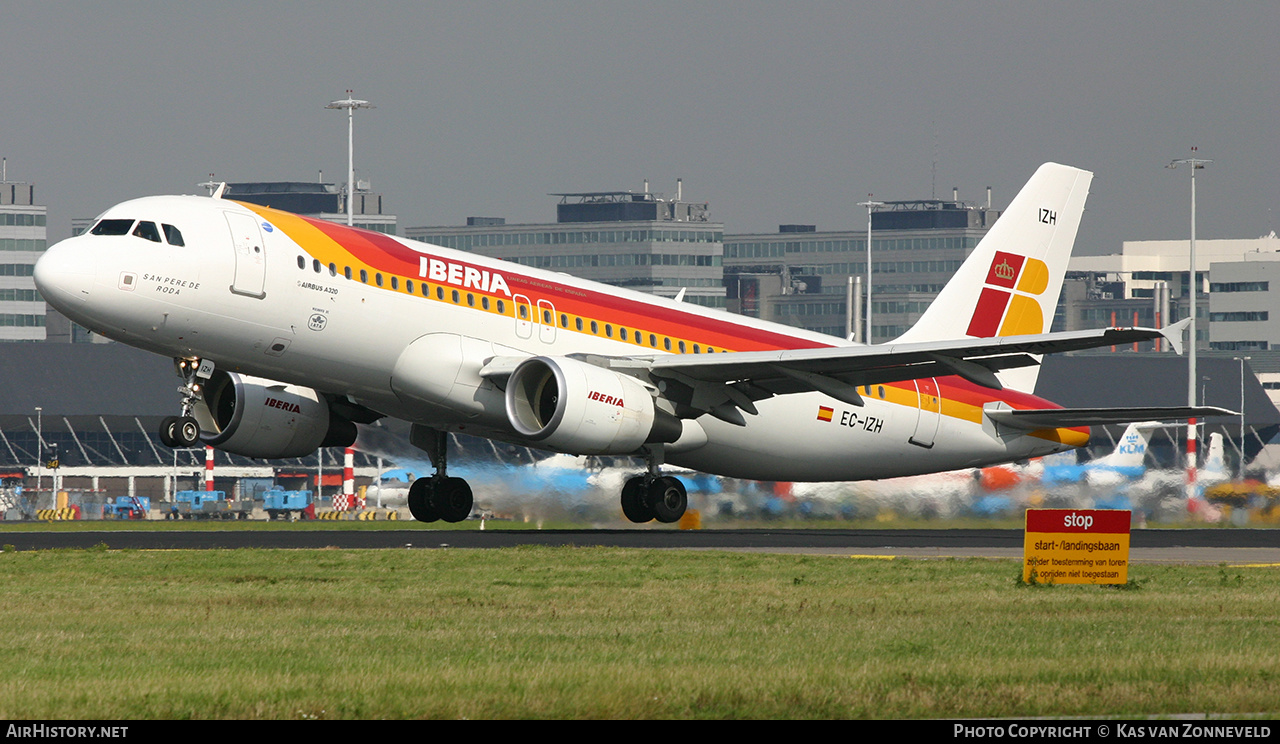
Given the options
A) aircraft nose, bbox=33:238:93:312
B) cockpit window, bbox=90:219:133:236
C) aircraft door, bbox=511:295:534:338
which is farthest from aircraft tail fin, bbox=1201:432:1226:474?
aircraft nose, bbox=33:238:93:312

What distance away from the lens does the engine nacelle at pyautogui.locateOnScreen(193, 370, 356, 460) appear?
34.7m

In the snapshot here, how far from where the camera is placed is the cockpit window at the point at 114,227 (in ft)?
96.3

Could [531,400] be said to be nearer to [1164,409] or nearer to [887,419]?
[887,419]

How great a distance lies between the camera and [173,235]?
96.4 ft

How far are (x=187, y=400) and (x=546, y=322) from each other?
705cm

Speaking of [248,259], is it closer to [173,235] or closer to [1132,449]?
[173,235]

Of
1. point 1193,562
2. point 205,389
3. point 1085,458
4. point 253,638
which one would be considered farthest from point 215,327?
point 1085,458

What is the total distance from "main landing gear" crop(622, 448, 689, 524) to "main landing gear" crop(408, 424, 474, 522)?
12.6 feet

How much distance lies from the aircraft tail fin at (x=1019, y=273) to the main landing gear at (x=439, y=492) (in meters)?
11.6

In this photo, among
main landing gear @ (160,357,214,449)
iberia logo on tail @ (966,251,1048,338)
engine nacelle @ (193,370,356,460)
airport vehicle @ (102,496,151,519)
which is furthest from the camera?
airport vehicle @ (102,496,151,519)

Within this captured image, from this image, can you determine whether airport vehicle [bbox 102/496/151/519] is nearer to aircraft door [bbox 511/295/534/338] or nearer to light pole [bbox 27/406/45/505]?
light pole [bbox 27/406/45/505]

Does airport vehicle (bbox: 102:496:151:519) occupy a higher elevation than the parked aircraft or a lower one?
lower

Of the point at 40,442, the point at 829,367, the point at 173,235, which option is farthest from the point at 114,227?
the point at 40,442

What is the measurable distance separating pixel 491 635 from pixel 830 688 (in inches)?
190
